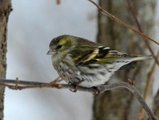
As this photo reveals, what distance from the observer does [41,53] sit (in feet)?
23.7

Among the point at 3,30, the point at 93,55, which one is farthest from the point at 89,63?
the point at 3,30

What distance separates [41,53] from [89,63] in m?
3.67

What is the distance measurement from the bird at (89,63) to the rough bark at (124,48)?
85 centimetres

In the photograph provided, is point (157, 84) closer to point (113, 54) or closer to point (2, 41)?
point (113, 54)

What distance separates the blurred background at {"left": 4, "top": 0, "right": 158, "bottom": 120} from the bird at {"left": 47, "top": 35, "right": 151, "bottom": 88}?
292cm

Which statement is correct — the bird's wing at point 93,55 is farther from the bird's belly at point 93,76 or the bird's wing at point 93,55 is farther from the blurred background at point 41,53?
the blurred background at point 41,53

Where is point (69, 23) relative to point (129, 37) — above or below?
above

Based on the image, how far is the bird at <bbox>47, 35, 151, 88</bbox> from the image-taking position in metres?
3.56

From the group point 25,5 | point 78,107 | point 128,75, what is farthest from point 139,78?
point 25,5

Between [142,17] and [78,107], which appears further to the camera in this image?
[78,107]

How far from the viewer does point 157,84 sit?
643 cm

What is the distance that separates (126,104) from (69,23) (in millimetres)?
2967

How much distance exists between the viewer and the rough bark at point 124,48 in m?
4.51

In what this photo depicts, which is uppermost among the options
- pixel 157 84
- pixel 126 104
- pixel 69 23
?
pixel 69 23
